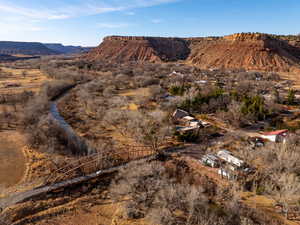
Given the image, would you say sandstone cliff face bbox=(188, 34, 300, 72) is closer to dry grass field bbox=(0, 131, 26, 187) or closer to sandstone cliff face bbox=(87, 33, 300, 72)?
sandstone cliff face bbox=(87, 33, 300, 72)

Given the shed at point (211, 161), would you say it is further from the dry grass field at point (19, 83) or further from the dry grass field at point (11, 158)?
the dry grass field at point (19, 83)

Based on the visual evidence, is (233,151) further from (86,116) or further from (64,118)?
(64,118)

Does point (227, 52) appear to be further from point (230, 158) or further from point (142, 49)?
point (230, 158)

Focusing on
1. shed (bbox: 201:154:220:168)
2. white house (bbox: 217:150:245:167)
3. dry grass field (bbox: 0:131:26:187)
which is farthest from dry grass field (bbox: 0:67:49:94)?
white house (bbox: 217:150:245:167)

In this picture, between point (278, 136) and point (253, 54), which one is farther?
point (253, 54)

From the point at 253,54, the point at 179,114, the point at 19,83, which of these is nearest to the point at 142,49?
the point at 253,54

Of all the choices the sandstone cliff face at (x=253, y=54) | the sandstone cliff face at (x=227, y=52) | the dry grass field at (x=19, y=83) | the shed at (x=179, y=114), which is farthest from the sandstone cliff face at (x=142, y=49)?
the shed at (x=179, y=114)
